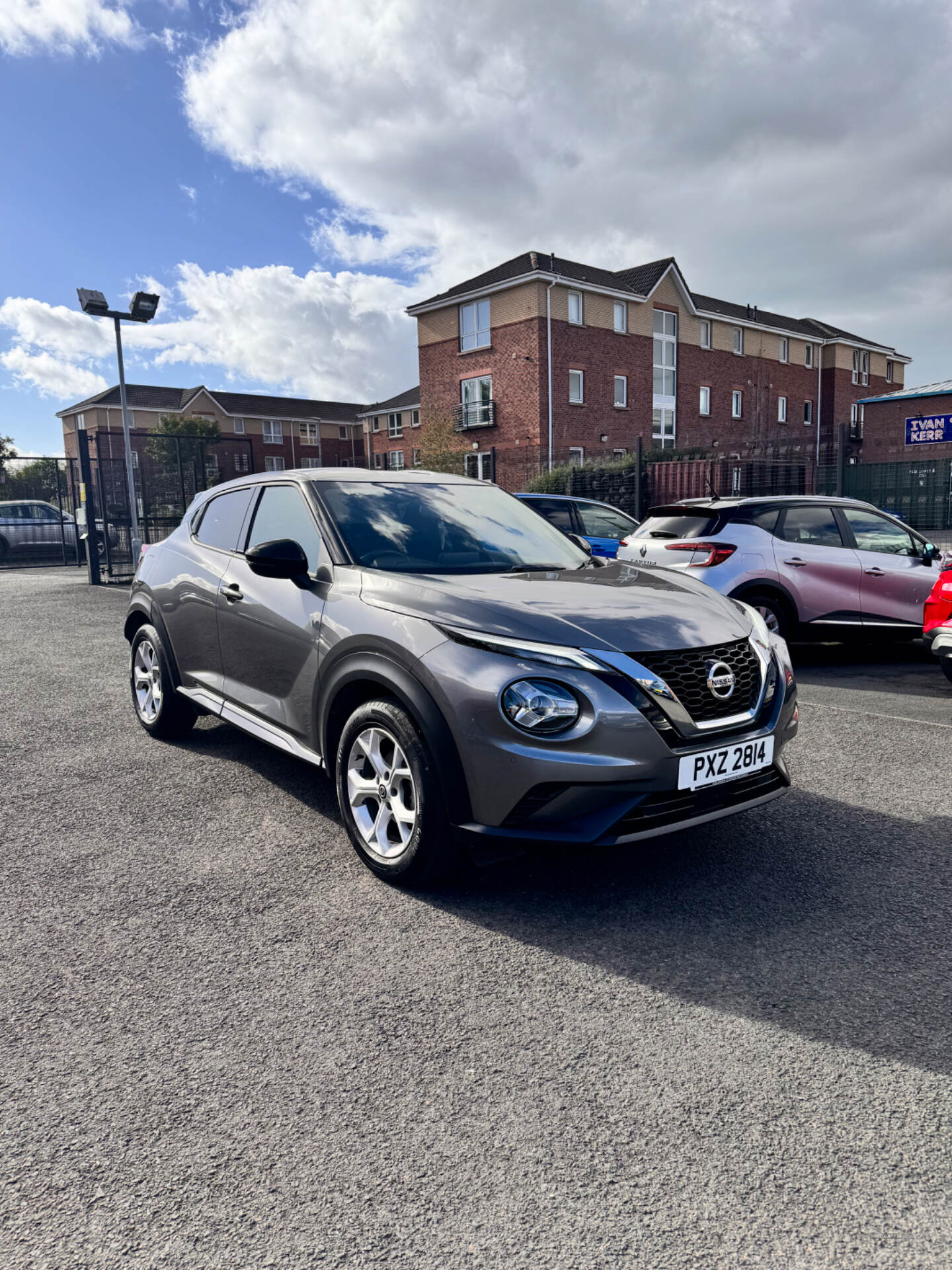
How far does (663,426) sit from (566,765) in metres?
41.1

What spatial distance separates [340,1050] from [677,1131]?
2.98 ft

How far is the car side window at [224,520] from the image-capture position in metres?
4.90

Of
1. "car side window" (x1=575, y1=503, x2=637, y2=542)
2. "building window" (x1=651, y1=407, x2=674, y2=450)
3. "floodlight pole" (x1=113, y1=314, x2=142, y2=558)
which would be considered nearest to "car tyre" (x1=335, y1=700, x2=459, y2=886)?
"car side window" (x1=575, y1=503, x2=637, y2=542)

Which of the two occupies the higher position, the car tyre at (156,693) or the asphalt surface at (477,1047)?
the car tyre at (156,693)

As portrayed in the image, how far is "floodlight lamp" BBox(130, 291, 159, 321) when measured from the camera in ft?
59.3

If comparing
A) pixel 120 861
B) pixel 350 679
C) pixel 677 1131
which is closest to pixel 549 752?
pixel 350 679

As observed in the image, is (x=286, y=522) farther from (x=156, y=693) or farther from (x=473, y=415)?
(x=473, y=415)

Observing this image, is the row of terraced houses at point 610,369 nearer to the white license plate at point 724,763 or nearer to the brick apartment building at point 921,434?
the brick apartment building at point 921,434

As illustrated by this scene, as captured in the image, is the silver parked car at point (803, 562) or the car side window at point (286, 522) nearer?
the car side window at point (286, 522)

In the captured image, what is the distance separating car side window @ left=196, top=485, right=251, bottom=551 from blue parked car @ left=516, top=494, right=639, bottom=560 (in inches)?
214

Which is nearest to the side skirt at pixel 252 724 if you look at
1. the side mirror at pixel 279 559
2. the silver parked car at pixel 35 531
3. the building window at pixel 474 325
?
the side mirror at pixel 279 559

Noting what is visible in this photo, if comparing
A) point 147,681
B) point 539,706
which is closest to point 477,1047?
point 539,706

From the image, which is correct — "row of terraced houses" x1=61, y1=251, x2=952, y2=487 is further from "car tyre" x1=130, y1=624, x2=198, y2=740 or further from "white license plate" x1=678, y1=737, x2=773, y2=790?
"white license plate" x1=678, y1=737, x2=773, y2=790

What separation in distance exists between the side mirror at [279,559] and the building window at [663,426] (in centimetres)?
3796
